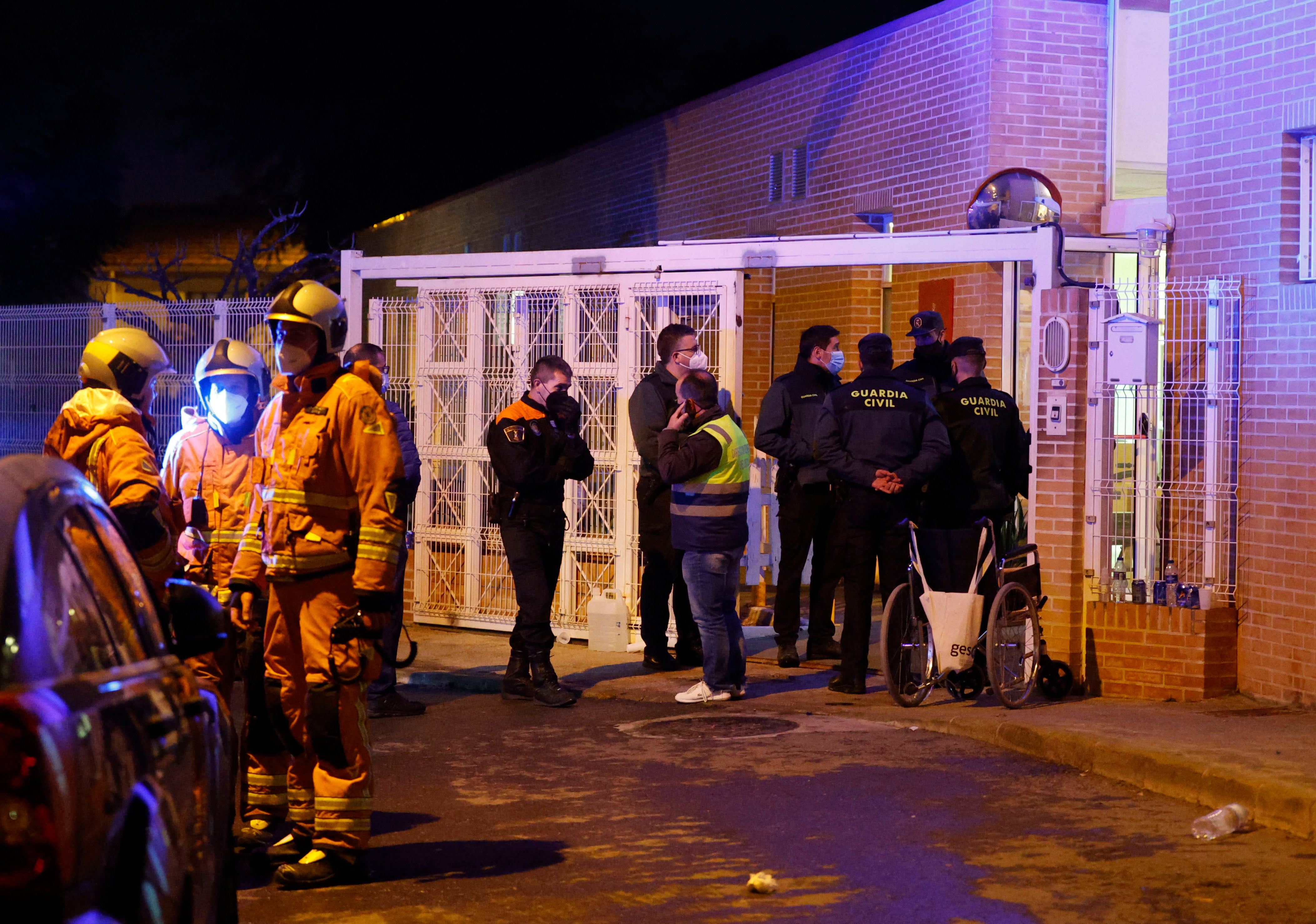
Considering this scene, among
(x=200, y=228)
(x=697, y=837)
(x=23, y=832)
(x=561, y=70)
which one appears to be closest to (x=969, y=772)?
(x=697, y=837)

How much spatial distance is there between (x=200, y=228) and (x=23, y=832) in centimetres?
4923

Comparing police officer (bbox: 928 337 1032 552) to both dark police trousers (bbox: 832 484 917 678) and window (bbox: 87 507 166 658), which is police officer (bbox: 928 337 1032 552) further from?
window (bbox: 87 507 166 658)

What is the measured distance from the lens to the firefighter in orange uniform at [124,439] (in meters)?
6.36

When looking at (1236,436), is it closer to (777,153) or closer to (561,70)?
(777,153)

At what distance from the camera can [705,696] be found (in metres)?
9.90

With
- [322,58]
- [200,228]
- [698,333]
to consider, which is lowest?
[698,333]

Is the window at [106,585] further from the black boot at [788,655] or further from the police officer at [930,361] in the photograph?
the black boot at [788,655]

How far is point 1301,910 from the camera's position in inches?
229

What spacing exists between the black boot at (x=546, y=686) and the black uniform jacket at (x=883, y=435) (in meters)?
2.16

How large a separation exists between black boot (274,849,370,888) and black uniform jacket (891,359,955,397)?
19.4ft

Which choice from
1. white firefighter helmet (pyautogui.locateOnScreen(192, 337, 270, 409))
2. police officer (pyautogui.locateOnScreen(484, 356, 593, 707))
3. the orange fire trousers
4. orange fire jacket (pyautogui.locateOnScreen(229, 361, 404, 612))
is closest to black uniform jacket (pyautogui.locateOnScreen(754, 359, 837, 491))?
police officer (pyautogui.locateOnScreen(484, 356, 593, 707))

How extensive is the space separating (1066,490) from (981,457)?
0.78 m

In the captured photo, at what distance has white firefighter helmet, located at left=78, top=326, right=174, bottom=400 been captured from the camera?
6.62m

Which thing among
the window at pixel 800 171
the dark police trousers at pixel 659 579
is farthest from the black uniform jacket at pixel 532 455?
the window at pixel 800 171
